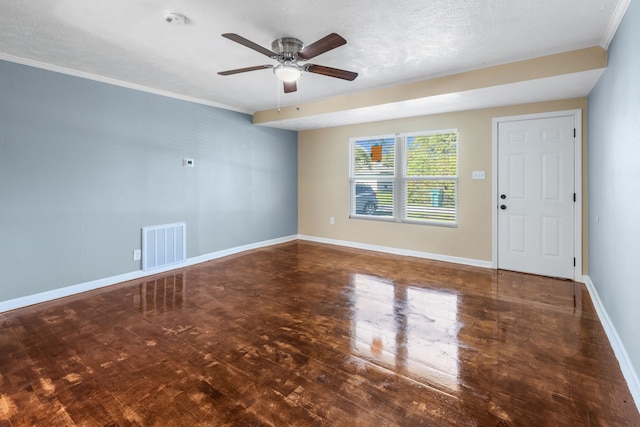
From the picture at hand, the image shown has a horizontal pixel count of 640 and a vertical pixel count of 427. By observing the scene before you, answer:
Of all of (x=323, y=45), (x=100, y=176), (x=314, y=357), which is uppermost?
(x=323, y=45)

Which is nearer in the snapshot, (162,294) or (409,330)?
(409,330)

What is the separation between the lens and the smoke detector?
92.2 inches

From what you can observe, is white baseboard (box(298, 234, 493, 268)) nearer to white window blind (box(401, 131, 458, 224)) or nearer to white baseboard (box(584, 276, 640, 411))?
white window blind (box(401, 131, 458, 224))

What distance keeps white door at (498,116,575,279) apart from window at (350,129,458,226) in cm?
71

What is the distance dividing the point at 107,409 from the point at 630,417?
2.87m

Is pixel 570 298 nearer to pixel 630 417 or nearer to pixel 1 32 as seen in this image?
pixel 630 417

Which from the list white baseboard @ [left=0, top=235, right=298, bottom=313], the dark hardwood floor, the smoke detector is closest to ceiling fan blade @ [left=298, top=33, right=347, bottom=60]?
the smoke detector

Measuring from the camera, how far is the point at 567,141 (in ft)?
13.2

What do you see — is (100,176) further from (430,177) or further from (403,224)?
(430,177)

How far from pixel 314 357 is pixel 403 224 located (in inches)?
142

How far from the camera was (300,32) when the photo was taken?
103 inches

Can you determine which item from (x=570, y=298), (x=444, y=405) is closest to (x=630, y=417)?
(x=444, y=405)

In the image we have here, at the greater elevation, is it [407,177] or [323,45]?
[323,45]

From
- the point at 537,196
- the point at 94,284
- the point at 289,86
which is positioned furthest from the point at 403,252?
the point at 94,284
